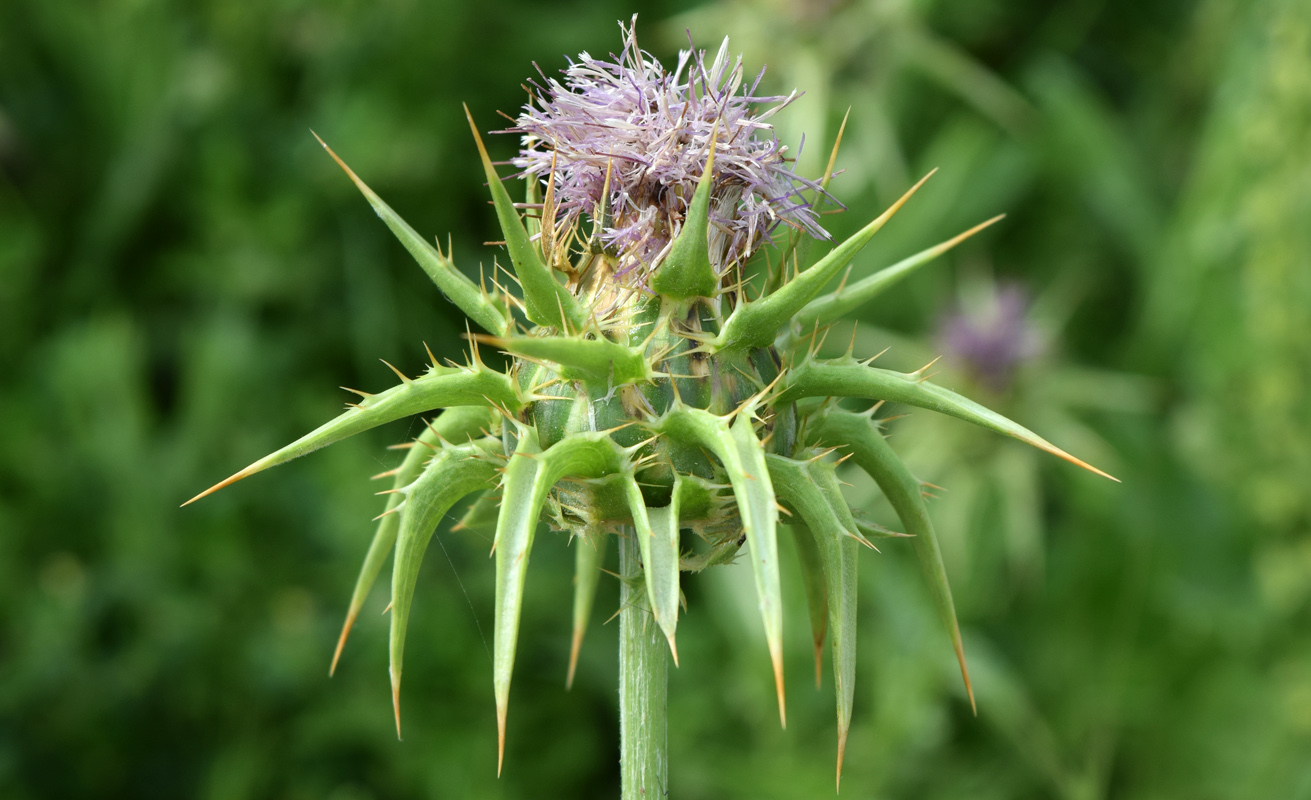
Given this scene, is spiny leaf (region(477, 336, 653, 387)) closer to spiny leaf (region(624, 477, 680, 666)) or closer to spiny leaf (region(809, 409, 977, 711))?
spiny leaf (region(624, 477, 680, 666))

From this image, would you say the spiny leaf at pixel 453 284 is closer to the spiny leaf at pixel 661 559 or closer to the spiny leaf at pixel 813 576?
the spiny leaf at pixel 661 559

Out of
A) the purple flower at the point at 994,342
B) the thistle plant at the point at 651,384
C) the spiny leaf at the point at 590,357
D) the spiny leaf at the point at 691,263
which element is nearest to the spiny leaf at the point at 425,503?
the thistle plant at the point at 651,384

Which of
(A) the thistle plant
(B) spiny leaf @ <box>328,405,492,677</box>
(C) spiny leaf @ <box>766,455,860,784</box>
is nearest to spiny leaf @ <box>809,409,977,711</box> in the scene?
(A) the thistle plant

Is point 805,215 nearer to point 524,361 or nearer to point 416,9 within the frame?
point 524,361

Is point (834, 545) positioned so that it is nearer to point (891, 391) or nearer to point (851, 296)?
point (891, 391)

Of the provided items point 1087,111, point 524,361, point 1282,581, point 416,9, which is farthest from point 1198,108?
point 524,361
